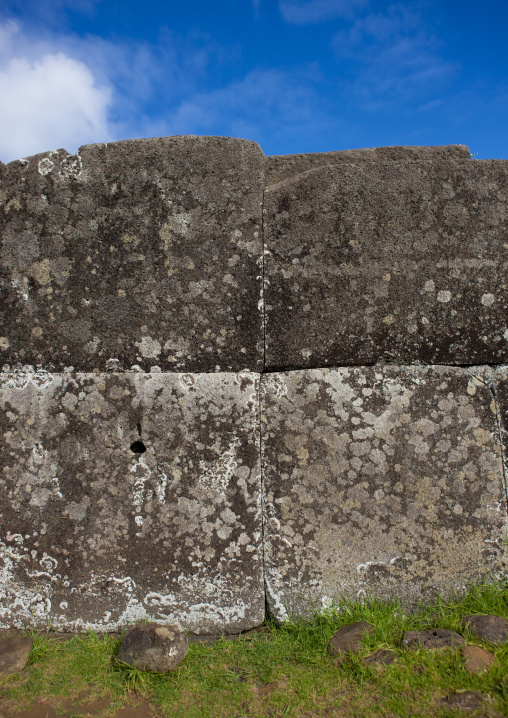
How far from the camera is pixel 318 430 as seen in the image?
7.76 ft

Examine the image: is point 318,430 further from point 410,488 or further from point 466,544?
point 466,544

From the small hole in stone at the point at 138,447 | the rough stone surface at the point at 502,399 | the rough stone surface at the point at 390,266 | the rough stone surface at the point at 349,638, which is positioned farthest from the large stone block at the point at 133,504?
the rough stone surface at the point at 502,399

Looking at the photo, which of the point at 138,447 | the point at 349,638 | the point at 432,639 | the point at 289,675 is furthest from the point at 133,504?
the point at 432,639

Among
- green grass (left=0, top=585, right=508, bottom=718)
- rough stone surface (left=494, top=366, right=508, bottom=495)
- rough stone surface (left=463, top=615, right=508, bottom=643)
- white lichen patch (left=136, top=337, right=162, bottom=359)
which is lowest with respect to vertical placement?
green grass (left=0, top=585, right=508, bottom=718)

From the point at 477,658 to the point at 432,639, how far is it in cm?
19

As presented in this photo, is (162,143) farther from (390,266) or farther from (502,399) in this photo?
(502,399)

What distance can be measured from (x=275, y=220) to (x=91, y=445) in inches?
61.7

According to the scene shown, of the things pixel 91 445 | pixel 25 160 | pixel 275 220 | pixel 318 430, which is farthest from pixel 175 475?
pixel 25 160

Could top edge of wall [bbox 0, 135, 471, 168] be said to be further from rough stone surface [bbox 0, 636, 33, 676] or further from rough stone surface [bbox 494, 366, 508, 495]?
rough stone surface [bbox 0, 636, 33, 676]

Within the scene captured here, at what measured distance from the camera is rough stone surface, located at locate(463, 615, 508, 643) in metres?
2.01

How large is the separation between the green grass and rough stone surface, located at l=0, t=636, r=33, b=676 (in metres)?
0.04

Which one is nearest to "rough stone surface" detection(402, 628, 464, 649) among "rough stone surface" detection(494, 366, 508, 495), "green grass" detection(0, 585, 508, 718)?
"green grass" detection(0, 585, 508, 718)

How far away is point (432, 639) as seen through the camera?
2043 millimetres

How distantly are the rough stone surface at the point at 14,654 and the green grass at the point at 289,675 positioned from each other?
0.04 m
